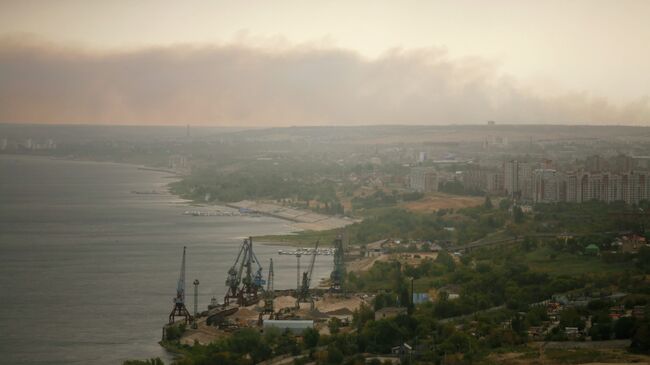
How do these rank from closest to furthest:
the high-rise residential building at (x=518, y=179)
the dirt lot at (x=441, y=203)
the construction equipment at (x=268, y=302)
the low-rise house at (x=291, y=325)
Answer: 1. the low-rise house at (x=291, y=325)
2. the construction equipment at (x=268, y=302)
3. the dirt lot at (x=441, y=203)
4. the high-rise residential building at (x=518, y=179)

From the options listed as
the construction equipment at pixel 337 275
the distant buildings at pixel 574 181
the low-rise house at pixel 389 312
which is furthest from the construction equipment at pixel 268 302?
the distant buildings at pixel 574 181

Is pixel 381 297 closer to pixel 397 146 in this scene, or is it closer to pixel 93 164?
pixel 397 146

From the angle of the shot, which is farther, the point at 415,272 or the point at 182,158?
the point at 182,158

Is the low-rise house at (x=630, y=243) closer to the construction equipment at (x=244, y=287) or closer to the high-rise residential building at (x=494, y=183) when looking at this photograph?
the construction equipment at (x=244, y=287)

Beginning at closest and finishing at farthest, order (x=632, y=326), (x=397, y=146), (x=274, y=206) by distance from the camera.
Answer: (x=632, y=326) < (x=274, y=206) < (x=397, y=146)

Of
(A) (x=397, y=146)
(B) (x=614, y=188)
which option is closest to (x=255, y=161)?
(A) (x=397, y=146)
